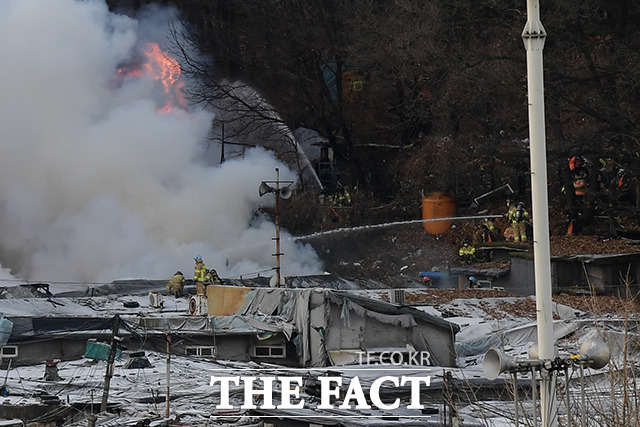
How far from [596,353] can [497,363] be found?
30.1 inches

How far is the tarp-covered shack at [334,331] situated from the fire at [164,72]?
23.9 meters

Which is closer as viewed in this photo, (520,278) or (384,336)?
(384,336)

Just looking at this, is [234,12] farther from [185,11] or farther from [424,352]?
[424,352]

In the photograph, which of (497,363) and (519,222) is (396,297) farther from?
(497,363)

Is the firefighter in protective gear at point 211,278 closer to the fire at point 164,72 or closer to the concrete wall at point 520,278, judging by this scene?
the concrete wall at point 520,278

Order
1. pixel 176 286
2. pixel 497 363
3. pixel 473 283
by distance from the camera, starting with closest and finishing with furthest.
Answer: pixel 497 363 → pixel 176 286 → pixel 473 283

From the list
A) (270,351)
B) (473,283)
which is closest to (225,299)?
(270,351)

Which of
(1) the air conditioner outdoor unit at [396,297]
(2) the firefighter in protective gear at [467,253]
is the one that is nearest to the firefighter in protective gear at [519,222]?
(2) the firefighter in protective gear at [467,253]

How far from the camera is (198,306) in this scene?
93.2 ft

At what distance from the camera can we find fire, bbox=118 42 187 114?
48.1 meters

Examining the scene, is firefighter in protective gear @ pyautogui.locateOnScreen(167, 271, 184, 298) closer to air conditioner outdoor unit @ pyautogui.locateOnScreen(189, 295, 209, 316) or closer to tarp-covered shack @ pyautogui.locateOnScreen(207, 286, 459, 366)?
air conditioner outdoor unit @ pyautogui.locateOnScreen(189, 295, 209, 316)

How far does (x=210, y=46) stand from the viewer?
50.3m

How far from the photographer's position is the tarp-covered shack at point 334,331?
81.7 ft

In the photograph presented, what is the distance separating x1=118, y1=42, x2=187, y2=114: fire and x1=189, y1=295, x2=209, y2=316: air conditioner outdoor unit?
2047 cm
